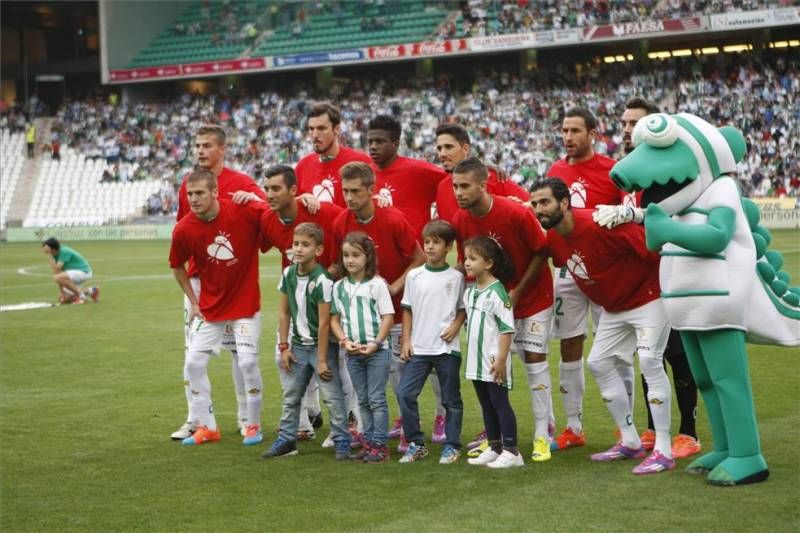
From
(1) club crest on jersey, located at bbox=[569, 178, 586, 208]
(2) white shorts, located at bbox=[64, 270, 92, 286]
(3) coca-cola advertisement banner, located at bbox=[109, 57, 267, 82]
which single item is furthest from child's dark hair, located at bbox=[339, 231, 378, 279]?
(3) coca-cola advertisement banner, located at bbox=[109, 57, 267, 82]

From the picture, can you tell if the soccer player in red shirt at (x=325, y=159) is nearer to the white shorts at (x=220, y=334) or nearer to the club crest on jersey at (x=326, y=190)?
the club crest on jersey at (x=326, y=190)

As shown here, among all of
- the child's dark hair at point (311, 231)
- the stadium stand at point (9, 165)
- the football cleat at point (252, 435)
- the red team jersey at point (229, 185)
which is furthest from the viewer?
the stadium stand at point (9, 165)

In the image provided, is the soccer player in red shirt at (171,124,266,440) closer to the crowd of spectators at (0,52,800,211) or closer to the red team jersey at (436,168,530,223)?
the red team jersey at (436,168,530,223)

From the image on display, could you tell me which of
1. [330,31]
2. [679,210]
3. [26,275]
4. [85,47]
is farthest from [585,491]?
[85,47]

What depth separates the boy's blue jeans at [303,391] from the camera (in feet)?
26.2

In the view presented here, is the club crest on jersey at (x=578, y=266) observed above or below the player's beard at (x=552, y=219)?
below

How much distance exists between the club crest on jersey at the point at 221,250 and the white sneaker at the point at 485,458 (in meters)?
2.50

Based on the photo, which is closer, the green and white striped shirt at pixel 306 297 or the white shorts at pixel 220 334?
the green and white striped shirt at pixel 306 297

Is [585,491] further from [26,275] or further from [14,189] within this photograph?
[14,189]

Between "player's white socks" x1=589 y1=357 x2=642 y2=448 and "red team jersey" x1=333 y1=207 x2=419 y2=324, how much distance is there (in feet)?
5.09

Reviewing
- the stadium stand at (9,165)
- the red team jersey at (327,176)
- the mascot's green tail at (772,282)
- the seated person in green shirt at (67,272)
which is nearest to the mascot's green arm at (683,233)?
the mascot's green tail at (772,282)

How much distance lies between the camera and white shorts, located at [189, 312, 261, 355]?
8.67 metres

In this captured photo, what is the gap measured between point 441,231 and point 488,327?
0.72 meters

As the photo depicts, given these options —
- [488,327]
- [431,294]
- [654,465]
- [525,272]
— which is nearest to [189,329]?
[431,294]
